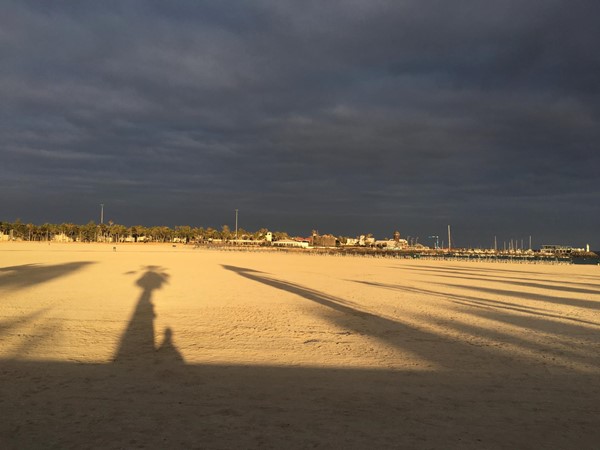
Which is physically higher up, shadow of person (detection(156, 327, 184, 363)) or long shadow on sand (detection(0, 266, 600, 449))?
long shadow on sand (detection(0, 266, 600, 449))

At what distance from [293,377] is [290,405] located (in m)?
1.11

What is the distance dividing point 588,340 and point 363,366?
17.5ft

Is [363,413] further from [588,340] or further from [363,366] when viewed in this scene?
[588,340]

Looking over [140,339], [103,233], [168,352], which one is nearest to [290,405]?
[168,352]

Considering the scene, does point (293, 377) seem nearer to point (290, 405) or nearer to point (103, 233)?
point (290, 405)

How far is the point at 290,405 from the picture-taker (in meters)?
4.85

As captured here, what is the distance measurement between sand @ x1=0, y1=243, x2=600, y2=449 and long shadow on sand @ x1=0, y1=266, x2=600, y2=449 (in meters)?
0.02

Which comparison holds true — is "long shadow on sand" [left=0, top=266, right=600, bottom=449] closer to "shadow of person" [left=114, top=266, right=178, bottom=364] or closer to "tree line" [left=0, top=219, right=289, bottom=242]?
"shadow of person" [left=114, top=266, right=178, bottom=364]

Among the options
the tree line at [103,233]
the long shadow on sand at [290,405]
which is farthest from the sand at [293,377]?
the tree line at [103,233]

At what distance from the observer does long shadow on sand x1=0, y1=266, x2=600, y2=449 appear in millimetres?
3990

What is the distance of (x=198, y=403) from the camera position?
4879mm

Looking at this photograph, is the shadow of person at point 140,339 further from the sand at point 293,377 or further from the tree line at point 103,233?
the tree line at point 103,233

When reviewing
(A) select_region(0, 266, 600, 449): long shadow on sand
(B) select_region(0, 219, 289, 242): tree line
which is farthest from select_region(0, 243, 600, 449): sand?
(B) select_region(0, 219, 289, 242): tree line

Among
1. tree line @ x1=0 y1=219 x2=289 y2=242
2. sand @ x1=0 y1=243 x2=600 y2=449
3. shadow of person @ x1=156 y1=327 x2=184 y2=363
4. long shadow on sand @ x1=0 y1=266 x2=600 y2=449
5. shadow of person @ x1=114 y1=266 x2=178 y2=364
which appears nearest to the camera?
long shadow on sand @ x1=0 y1=266 x2=600 y2=449
